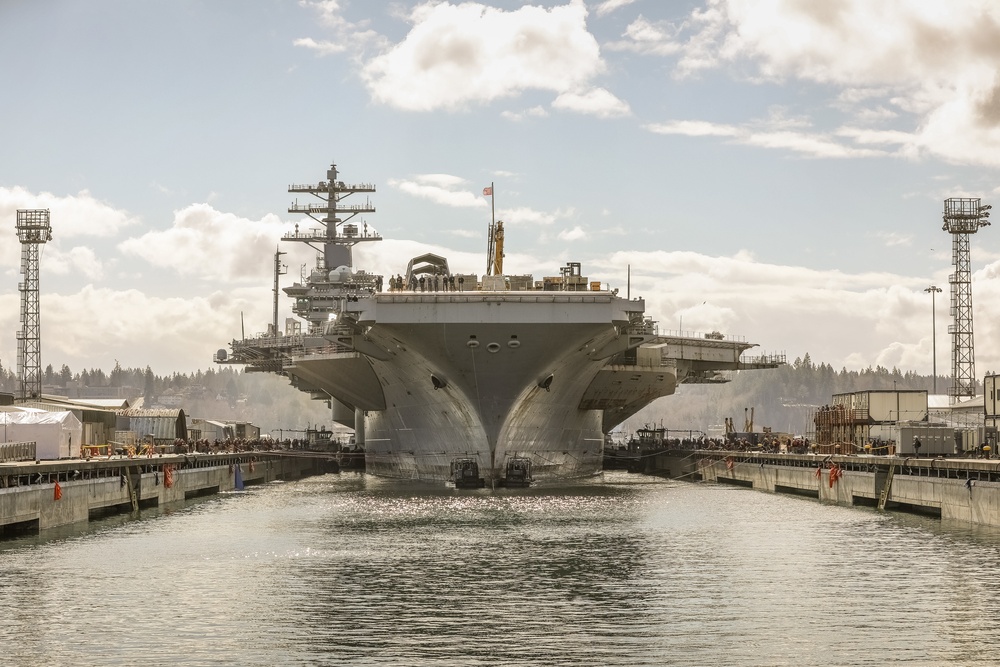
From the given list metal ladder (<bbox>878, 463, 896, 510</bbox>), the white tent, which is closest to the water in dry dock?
metal ladder (<bbox>878, 463, 896, 510</bbox>)

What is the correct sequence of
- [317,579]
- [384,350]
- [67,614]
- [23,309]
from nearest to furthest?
[67,614]
[317,579]
[384,350]
[23,309]

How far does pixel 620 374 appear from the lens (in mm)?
57188

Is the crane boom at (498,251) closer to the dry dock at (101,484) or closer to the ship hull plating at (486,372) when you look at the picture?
the ship hull plating at (486,372)

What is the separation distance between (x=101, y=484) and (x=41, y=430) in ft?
18.0

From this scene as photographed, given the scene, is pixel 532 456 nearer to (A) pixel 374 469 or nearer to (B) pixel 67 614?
(A) pixel 374 469

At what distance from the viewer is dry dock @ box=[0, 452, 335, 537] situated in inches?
1192

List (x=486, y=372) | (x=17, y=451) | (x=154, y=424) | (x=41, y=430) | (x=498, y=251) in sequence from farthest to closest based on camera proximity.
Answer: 1. (x=154, y=424)
2. (x=498, y=251)
3. (x=486, y=372)
4. (x=41, y=430)
5. (x=17, y=451)

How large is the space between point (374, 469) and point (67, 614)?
41254 millimetres

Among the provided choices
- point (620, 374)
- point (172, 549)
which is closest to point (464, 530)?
point (172, 549)

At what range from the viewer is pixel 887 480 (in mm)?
39531

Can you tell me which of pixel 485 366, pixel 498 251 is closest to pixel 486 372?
pixel 485 366

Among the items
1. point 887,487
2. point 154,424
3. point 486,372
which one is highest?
point 486,372

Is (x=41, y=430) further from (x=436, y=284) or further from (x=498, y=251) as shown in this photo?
(x=498, y=251)

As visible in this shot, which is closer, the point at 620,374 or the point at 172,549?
the point at 172,549
